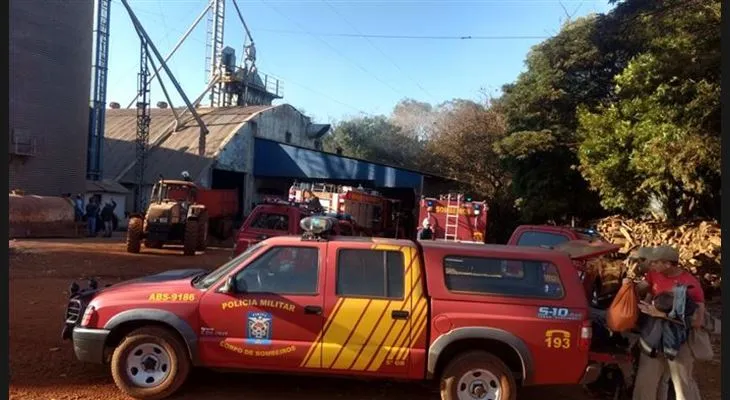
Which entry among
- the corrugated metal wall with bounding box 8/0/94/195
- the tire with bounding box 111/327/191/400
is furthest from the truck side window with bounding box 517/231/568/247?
the corrugated metal wall with bounding box 8/0/94/195

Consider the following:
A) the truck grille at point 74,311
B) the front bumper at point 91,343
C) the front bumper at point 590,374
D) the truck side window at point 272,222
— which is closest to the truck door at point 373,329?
the front bumper at point 590,374

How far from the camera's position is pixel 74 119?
95.8 ft

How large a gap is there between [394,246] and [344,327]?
2.84 feet

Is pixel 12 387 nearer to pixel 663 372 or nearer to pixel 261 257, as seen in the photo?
pixel 261 257

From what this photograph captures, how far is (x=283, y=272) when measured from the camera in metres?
5.54

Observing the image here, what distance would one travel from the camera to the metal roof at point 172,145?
3519 cm

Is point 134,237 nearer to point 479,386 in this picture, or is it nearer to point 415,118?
point 479,386

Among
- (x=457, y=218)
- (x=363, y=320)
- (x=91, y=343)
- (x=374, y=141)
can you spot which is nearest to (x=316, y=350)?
(x=363, y=320)

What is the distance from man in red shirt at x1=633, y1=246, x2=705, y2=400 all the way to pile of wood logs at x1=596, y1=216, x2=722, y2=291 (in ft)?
26.0

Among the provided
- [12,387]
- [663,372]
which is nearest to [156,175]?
[12,387]

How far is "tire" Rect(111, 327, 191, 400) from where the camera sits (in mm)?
5383

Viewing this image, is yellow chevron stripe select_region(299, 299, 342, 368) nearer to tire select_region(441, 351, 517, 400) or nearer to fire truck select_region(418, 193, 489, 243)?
tire select_region(441, 351, 517, 400)

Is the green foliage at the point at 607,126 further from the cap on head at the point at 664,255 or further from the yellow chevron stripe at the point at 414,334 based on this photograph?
the yellow chevron stripe at the point at 414,334

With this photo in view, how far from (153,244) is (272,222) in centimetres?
698
